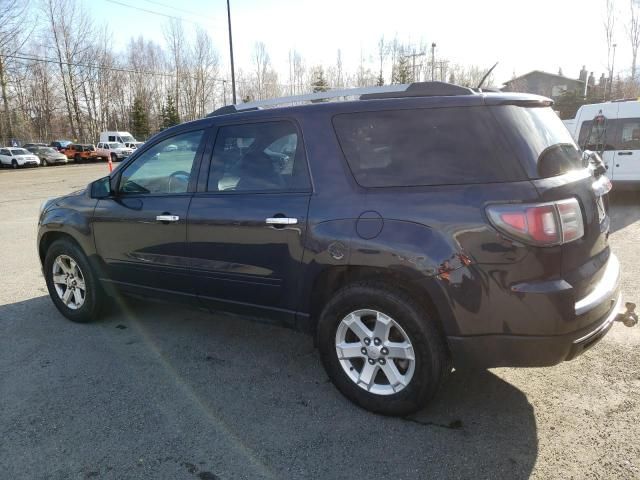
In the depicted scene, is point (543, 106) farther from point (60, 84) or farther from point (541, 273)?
point (60, 84)

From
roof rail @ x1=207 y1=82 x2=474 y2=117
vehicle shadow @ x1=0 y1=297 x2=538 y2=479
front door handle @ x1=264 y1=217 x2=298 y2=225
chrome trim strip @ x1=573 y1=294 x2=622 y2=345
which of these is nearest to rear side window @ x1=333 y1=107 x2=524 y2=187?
roof rail @ x1=207 y1=82 x2=474 y2=117

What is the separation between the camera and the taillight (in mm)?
2377

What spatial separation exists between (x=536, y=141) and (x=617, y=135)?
365 inches

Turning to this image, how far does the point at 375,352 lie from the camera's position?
2.87m

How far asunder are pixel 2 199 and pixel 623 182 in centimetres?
1790

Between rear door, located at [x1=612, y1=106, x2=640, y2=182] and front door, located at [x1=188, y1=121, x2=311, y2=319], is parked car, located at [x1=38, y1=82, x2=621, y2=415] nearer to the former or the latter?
front door, located at [x1=188, y1=121, x2=311, y2=319]

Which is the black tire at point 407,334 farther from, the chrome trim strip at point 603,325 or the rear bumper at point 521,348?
the chrome trim strip at point 603,325

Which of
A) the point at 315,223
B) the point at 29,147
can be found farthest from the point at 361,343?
the point at 29,147

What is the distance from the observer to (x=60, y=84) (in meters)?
61.1

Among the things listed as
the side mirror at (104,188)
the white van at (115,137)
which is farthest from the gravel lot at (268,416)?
the white van at (115,137)

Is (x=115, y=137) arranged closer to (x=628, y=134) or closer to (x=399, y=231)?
(x=628, y=134)

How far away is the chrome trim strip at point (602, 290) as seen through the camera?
2.50 meters

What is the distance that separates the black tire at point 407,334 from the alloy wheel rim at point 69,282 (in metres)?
2.60

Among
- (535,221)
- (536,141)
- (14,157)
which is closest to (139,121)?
(14,157)
